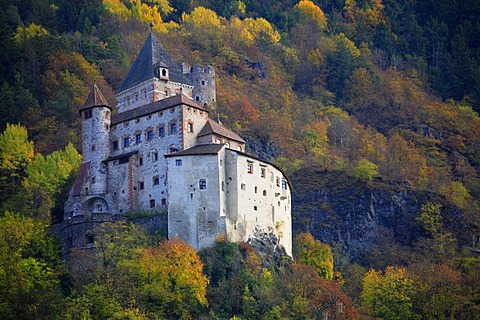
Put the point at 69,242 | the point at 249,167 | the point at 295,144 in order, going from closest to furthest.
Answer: the point at 69,242 < the point at 249,167 < the point at 295,144

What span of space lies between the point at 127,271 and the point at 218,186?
913cm

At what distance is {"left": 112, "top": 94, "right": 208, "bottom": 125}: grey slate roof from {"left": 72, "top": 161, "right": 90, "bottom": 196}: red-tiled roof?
4.12 m

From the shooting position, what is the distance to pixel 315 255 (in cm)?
9262

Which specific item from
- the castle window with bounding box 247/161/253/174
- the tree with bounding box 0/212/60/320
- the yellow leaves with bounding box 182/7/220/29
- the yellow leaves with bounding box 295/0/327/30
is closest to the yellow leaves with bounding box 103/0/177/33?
the yellow leaves with bounding box 182/7/220/29

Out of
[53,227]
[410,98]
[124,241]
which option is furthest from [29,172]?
[410,98]

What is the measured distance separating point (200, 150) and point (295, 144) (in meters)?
33.2

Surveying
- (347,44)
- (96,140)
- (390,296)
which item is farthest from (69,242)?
(347,44)

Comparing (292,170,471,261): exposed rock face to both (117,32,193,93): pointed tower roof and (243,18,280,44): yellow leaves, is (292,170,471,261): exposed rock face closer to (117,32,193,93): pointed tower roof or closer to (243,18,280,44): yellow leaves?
(117,32,193,93): pointed tower roof

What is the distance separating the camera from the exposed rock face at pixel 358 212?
104500mm

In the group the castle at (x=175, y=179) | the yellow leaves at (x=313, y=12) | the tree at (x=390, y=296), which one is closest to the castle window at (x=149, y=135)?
the castle at (x=175, y=179)

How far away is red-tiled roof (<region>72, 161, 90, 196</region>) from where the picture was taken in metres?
90.0

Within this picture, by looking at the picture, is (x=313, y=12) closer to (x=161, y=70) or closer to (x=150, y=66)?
(x=150, y=66)

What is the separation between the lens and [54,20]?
137 metres

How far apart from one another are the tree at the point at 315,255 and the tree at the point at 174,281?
13.4 metres
